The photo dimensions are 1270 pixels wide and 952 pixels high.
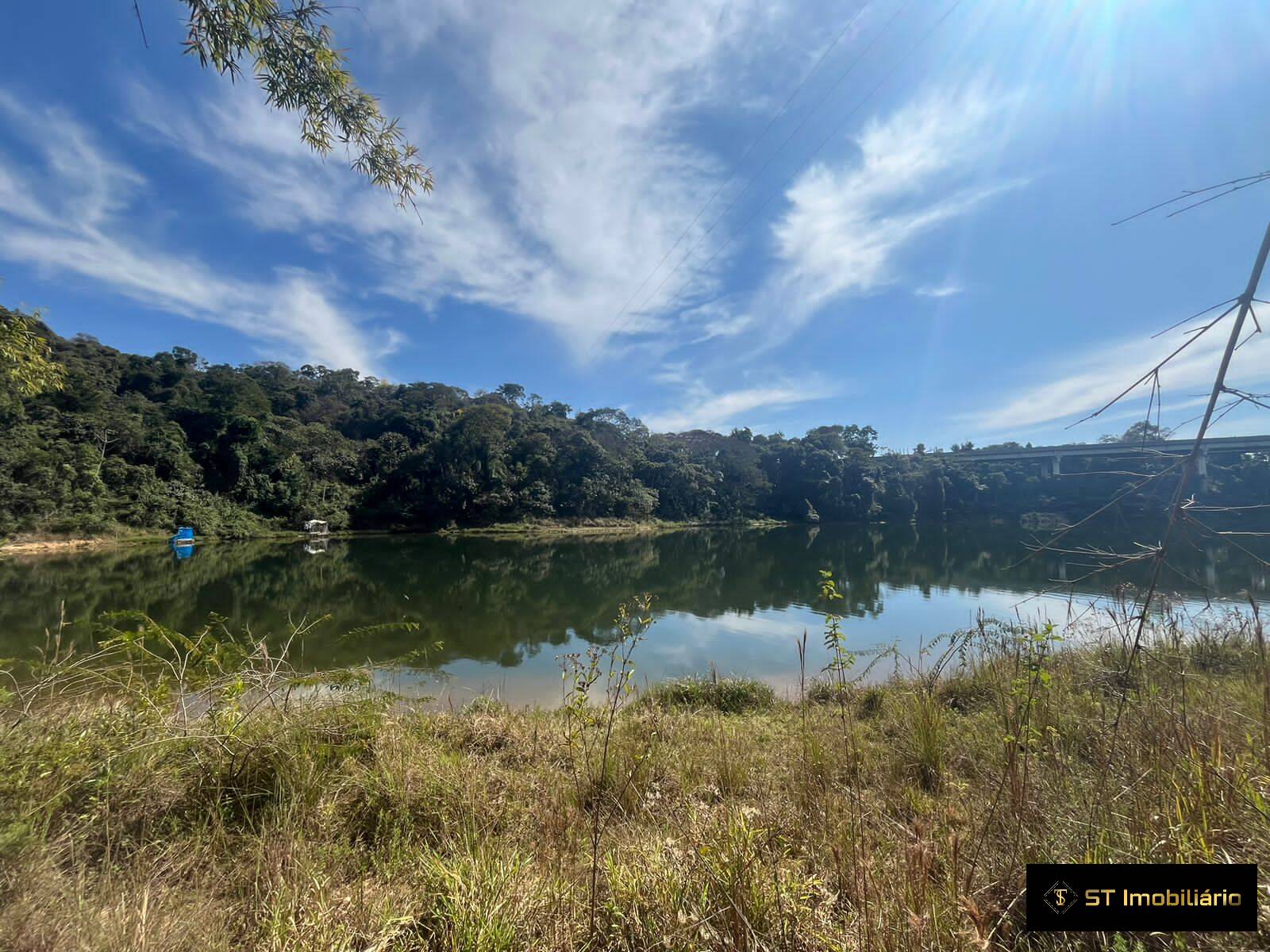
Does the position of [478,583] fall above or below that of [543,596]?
above

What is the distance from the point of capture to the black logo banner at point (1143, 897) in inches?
45.6

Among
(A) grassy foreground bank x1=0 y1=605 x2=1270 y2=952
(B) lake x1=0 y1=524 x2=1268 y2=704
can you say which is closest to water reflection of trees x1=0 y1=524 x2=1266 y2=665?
(B) lake x1=0 y1=524 x2=1268 y2=704

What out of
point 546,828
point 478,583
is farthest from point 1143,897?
point 478,583

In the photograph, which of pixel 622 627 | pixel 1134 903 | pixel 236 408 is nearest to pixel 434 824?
pixel 622 627

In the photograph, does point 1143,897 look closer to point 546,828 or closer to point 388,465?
point 546,828

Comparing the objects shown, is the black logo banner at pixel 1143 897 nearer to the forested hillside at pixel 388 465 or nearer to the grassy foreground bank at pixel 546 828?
the grassy foreground bank at pixel 546 828

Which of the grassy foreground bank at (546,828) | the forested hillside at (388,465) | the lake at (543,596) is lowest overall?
the lake at (543,596)

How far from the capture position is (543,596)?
1419 centimetres

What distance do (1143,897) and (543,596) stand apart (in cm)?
1371

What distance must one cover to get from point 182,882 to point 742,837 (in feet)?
6.09

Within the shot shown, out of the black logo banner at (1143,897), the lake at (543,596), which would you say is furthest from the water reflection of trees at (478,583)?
the black logo banner at (1143,897)

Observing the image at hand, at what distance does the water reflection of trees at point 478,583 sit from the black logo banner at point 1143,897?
4431 millimetres

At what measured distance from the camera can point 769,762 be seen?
11.0 feet

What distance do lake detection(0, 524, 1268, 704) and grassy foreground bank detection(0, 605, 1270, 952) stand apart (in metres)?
0.61
